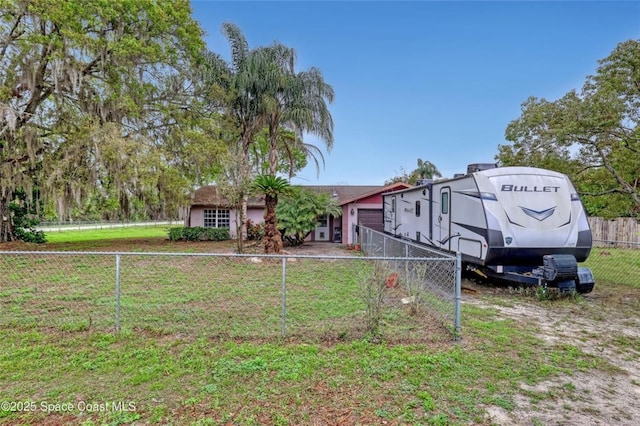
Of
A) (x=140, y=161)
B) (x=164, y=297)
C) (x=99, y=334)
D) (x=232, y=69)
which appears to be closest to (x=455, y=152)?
(x=232, y=69)

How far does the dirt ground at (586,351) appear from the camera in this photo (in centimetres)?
276

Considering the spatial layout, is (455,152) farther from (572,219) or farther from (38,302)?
(38,302)

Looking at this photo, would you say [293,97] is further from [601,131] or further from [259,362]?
[259,362]

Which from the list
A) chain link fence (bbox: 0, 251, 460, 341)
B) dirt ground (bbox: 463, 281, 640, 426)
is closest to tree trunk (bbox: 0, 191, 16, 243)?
chain link fence (bbox: 0, 251, 460, 341)

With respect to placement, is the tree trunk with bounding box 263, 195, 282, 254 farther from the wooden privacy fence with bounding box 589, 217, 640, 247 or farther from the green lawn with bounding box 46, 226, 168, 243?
the wooden privacy fence with bounding box 589, 217, 640, 247

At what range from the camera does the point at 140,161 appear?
11133mm

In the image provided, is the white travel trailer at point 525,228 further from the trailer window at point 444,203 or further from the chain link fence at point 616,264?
the chain link fence at point 616,264

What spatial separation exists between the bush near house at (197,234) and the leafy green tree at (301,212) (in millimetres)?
4315

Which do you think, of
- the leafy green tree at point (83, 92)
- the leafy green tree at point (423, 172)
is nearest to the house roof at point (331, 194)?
the leafy green tree at point (83, 92)

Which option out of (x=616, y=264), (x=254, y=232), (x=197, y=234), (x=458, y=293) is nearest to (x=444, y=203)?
(x=458, y=293)

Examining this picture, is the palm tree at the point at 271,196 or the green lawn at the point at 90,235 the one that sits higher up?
the palm tree at the point at 271,196

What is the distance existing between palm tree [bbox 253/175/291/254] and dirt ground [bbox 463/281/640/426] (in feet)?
20.0

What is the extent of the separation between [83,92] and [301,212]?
9.43m

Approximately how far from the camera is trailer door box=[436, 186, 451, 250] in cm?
821
